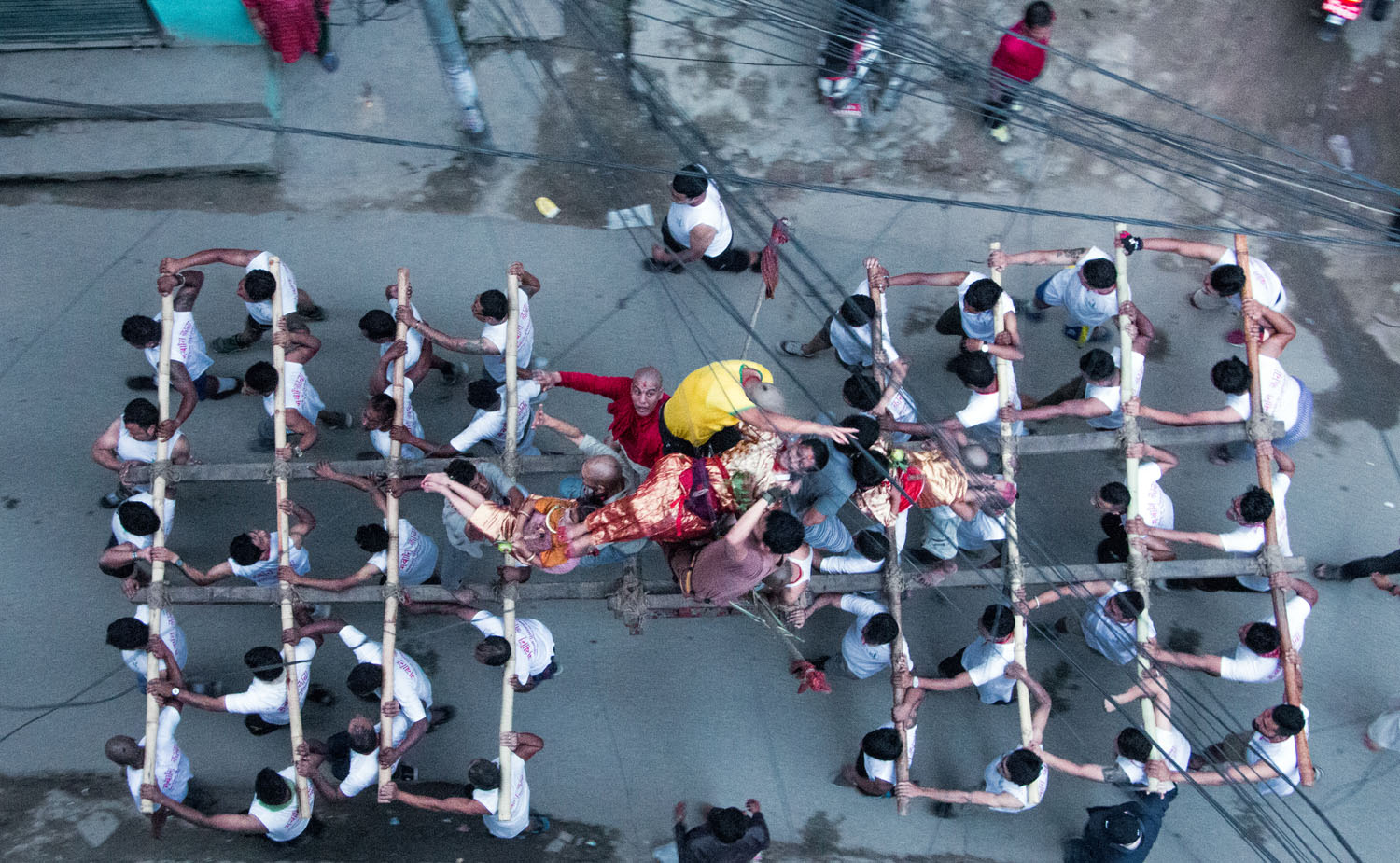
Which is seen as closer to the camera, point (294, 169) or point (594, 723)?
point (594, 723)

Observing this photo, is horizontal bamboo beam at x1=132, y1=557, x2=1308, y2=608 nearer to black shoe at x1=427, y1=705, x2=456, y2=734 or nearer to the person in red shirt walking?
black shoe at x1=427, y1=705, x2=456, y2=734

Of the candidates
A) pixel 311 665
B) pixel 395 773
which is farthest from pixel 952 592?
pixel 311 665

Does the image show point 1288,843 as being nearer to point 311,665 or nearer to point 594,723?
point 594,723

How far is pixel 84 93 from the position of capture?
717 cm

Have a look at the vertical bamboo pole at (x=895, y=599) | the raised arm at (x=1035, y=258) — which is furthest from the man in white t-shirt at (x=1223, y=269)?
the vertical bamboo pole at (x=895, y=599)

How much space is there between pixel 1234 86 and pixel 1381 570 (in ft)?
13.2

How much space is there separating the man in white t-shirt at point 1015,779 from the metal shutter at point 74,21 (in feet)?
25.5

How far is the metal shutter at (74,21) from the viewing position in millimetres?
7105

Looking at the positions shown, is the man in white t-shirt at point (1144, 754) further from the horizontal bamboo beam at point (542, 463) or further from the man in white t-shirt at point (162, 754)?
the man in white t-shirt at point (162, 754)

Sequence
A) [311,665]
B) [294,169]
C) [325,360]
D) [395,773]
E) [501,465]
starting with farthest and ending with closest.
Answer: [294,169], [325,360], [311,665], [395,773], [501,465]

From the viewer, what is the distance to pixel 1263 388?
17.4 ft

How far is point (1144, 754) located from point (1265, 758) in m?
0.75

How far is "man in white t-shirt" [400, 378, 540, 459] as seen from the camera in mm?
5266

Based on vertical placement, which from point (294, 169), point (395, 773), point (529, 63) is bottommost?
point (395, 773)
